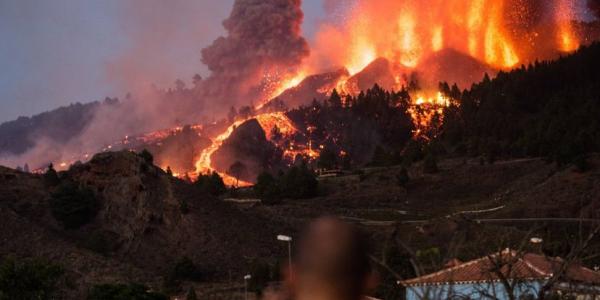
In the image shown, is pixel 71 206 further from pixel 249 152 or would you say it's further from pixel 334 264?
pixel 249 152

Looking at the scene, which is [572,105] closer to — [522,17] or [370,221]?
[370,221]

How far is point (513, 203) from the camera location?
5131cm

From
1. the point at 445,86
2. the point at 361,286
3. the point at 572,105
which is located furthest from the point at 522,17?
the point at 361,286

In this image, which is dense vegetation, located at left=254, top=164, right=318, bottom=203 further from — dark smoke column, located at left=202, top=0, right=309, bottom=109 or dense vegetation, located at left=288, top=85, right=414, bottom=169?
dark smoke column, located at left=202, top=0, right=309, bottom=109

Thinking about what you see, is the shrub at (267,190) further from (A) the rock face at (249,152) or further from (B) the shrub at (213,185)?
(A) the rock face at (249,152)

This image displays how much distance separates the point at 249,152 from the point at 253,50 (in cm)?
4471

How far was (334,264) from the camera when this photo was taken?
4.91 meters

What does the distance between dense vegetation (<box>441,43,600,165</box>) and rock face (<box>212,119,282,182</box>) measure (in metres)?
30.3

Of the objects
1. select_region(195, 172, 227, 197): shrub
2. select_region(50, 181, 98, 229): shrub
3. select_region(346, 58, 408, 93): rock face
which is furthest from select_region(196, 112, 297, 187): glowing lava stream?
select_region(50, 181, 98, 229): shrub

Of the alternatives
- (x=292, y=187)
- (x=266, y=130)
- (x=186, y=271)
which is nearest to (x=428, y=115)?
(x=266, y=130)

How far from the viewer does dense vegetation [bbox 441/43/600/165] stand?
6344 cm

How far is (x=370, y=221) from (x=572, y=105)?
36.6 m

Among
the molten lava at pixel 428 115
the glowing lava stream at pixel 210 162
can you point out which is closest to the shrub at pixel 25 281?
the glowing lava stream at pixel 210 162

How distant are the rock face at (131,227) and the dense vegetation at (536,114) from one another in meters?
28.8
